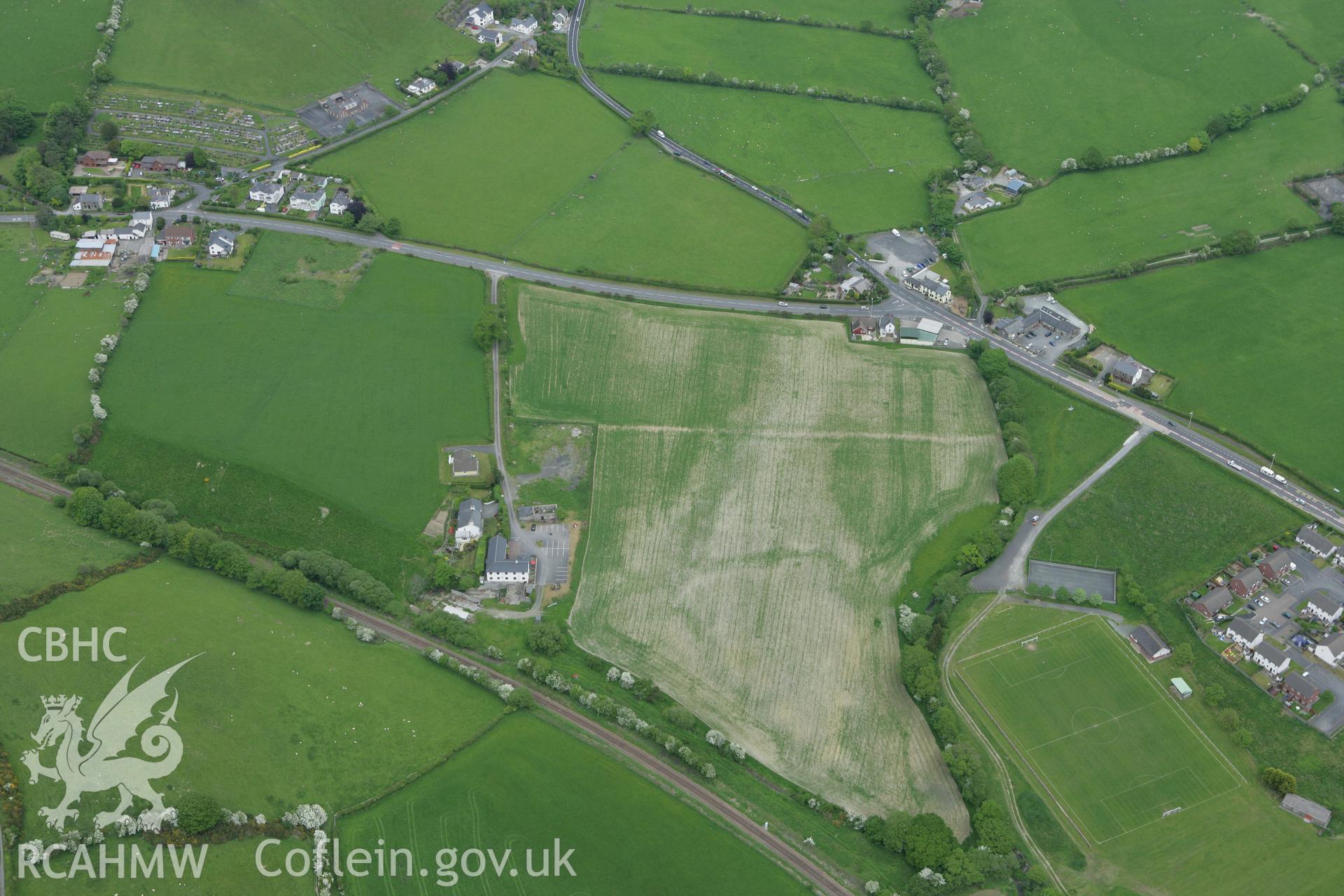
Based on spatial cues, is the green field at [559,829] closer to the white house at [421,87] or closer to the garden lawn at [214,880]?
the garden lawn at [214,880]

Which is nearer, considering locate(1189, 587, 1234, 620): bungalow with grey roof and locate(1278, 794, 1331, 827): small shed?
locate(1278, 794, 1331, 827): small shed

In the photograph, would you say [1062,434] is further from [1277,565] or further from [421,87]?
[421,87]

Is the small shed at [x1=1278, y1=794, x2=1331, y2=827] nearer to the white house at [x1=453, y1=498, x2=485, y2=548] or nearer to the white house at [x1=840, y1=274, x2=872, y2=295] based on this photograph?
the white house at [x1=840, y1=274, x2=872, y2=295]

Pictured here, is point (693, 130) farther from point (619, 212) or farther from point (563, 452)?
point (563, 452)

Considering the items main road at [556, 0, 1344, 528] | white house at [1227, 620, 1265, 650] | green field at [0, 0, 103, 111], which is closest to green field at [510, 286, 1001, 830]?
main road at [556, 0, 1344, 528]

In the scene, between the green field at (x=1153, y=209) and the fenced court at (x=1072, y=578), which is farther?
the green field at (x=1153, y=209)

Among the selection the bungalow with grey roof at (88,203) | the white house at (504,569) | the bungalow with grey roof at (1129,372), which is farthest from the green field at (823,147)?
the bungalow with grey roof at (88,203)

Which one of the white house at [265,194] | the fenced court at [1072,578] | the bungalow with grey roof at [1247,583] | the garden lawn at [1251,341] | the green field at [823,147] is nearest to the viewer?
the bungalow with grey roof at [1247,583]
